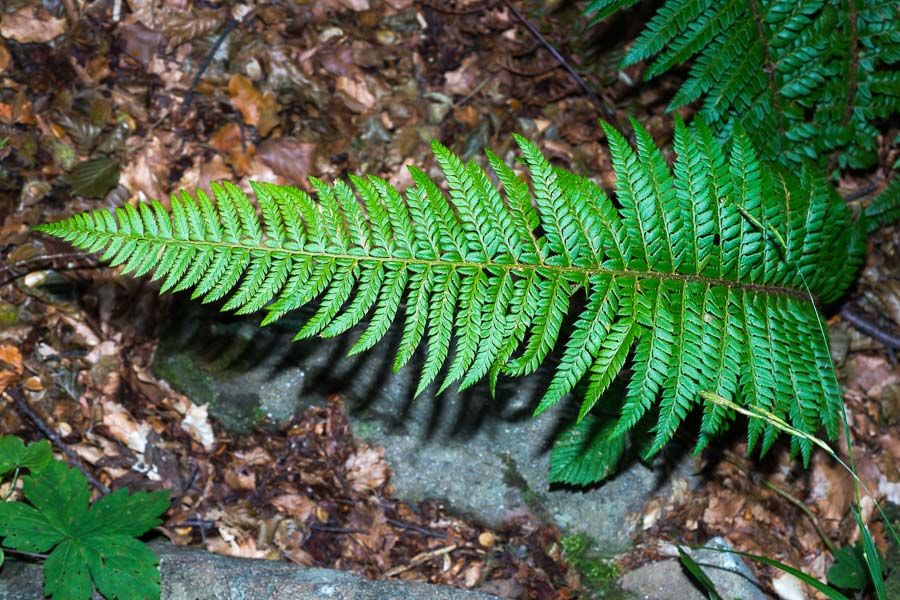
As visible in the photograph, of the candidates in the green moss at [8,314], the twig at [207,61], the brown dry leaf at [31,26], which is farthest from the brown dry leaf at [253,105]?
the green moss at [8,314]

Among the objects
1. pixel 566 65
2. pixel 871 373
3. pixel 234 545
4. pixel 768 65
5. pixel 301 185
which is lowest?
pixel 234 545

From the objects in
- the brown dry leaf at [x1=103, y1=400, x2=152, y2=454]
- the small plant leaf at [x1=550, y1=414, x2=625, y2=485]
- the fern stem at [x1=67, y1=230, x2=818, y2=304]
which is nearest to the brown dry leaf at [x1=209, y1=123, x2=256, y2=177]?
the brown dry leaf at [x1=103, y1=400, x2=152, y2=454]

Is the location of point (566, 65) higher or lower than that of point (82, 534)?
higher

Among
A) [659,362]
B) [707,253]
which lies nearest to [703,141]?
[707,253]

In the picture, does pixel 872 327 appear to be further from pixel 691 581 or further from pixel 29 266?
pixel 29 266

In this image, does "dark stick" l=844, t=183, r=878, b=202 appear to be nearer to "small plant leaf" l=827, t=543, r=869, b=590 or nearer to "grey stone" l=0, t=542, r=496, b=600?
"small plant leaf" l=827, t=543, r=869, b=590

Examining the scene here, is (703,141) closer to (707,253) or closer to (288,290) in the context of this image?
(707,253)

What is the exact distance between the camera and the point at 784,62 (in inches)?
106

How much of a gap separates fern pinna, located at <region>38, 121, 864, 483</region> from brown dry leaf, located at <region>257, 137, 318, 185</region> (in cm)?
146

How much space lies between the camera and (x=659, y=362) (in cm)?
200

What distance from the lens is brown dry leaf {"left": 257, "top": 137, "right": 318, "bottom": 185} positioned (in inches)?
137

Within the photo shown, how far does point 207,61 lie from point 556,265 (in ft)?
8.06

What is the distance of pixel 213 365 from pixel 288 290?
138 cm

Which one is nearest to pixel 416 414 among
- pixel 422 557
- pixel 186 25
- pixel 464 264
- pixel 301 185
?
pixel 422 557
